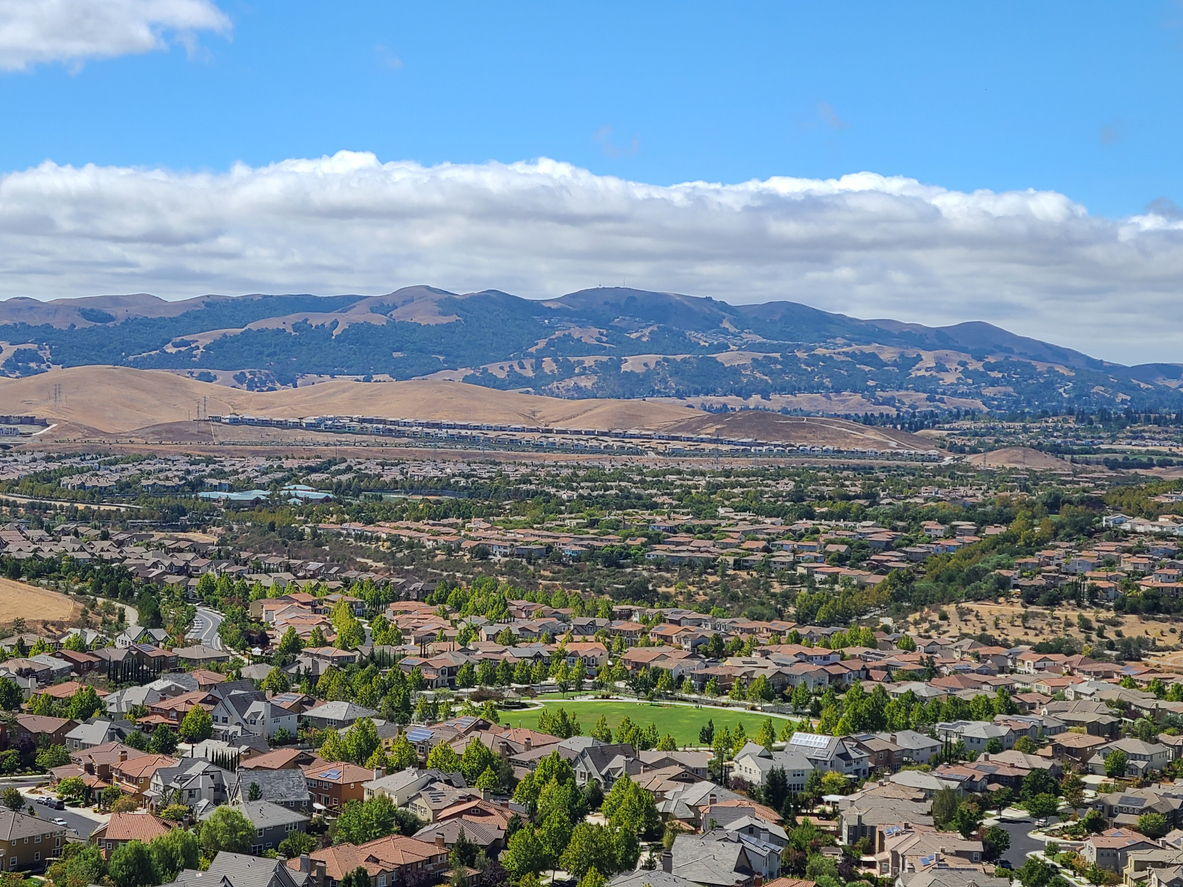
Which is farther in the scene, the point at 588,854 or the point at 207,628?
the point at 207,628

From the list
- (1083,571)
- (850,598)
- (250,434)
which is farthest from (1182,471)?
(250,434)

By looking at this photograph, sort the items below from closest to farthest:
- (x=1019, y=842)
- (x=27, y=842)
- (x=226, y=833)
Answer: (x=27, y=842), (x=226, y=833), (x=1019, y=842)

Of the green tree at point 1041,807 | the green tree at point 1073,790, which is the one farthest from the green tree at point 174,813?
the green tree at point 1073,790

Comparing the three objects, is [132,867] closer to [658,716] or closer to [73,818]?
[73,818]

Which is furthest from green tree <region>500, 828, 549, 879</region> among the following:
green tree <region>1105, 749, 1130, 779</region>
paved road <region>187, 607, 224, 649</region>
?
paved road <region>187, 607, 224, 649</region>

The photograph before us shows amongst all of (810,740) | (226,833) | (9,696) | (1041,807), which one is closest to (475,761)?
(226,833)

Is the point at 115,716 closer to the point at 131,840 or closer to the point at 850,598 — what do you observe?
the point at 131,840
